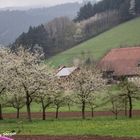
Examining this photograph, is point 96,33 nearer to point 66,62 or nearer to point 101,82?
point 66,62

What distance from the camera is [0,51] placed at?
213 feet

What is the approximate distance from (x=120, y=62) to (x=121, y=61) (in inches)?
A: 20.5

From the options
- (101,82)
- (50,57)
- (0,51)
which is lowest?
(50,57)

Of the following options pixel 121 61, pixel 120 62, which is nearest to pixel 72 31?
pixel 121 61

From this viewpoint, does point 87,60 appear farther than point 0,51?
Yes

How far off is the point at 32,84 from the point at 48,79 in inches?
132

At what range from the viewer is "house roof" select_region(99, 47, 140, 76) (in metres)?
136

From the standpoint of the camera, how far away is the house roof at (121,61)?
136500mm

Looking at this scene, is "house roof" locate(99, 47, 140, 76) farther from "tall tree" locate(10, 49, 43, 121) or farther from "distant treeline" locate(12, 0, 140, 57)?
"tall tree" locate(10, 49, 43, 121)

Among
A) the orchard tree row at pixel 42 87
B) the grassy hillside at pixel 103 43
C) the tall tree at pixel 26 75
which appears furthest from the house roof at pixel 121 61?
the tall tree at pixel 26 75

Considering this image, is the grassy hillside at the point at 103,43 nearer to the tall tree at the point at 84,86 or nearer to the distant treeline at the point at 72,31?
the distant treeline at the point at 72,31

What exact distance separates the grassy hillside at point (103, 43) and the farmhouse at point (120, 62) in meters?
10.4

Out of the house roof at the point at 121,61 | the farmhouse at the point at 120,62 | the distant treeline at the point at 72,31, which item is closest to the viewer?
the farmhouse at the point at 120,62

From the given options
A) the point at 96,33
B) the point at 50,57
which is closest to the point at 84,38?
the point at 96,33
